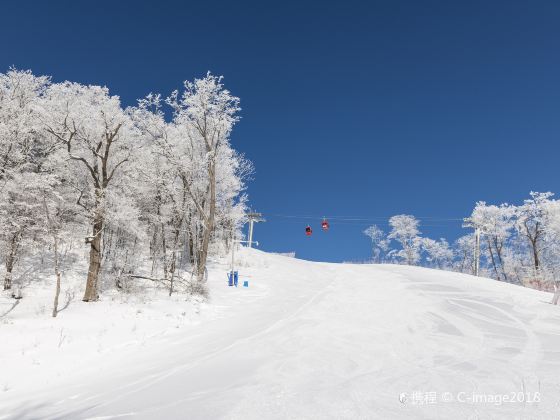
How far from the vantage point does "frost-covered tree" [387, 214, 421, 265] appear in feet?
219

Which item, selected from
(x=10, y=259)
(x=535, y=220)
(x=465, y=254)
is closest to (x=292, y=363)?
(x=10, y=259)

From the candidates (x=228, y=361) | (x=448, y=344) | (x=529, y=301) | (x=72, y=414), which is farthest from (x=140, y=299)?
(x=529, y=301)

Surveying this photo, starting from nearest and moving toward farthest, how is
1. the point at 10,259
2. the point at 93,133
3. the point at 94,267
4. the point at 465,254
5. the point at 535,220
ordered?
the point at 94,267
the point at 93,133
the point at 10,259
the point at 535,220
the point at 465,254

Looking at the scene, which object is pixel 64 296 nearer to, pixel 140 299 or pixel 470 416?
pixel 140 299

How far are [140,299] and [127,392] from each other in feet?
35.6

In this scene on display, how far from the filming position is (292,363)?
8023 millimetres

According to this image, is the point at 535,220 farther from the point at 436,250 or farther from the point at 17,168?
the point at 17,168

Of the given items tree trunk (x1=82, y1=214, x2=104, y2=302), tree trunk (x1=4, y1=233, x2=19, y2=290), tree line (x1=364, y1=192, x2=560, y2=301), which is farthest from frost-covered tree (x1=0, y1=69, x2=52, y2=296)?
tree line (x1=364, y1=192, x2=560, y2=301)

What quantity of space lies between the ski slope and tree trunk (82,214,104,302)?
1.53 metres

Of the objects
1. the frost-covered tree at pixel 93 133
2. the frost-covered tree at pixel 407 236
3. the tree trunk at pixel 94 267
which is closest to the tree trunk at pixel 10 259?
the frost-covered tree at pixel 93 133

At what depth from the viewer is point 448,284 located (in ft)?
80.9

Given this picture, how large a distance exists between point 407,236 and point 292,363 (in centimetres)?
6393

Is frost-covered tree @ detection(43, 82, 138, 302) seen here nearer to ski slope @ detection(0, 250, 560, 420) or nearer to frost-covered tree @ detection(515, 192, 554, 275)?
ski slope @ detection(0, 250, 560, 420)

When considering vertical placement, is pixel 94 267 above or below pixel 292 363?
above
